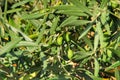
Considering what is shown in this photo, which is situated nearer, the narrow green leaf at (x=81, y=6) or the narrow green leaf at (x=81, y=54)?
the narrow green leaf at (x=81, y=6)

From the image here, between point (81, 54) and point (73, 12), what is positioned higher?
point (73, 12)

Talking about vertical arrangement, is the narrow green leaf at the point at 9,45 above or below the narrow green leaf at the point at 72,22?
below

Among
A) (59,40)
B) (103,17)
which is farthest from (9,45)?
(103,17)

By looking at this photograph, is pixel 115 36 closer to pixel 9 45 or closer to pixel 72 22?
pixel 72 22

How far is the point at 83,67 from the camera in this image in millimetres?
1087

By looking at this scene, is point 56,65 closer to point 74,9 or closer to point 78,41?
point 78,41

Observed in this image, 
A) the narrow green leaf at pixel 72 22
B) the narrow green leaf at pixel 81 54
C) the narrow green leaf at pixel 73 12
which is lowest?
the narrow green leaf at pixel 81 54

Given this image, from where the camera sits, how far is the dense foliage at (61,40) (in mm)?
906

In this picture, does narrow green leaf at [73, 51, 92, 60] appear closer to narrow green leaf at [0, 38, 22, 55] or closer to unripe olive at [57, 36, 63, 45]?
unripe olive at [57, 36, 63, 45]

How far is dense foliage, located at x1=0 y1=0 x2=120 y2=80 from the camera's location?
2.97ft

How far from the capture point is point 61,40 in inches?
38.0

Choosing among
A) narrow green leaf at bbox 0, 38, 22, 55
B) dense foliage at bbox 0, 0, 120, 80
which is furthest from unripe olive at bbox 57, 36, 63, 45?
narrow green leaf at bbox 0, 38, 22, 55

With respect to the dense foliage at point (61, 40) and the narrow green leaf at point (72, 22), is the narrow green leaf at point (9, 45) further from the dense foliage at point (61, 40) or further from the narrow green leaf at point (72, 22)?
the narrow green leaf at point (72, 22)

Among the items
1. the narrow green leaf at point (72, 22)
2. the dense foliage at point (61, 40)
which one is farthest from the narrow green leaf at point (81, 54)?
the narrow green leaf at point (72, 22)
